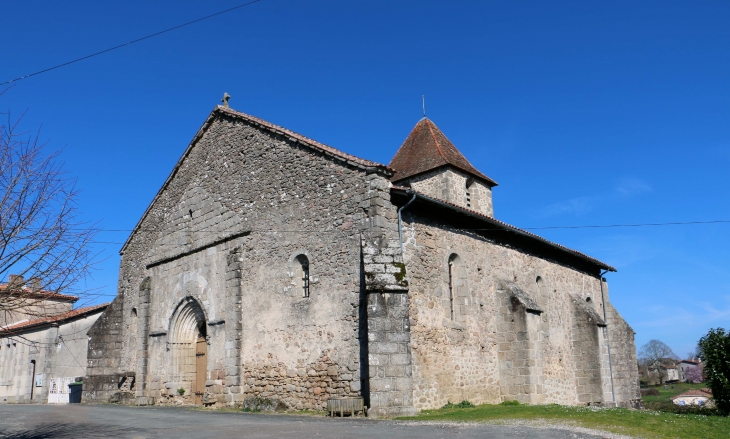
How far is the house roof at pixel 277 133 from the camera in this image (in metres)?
13.8

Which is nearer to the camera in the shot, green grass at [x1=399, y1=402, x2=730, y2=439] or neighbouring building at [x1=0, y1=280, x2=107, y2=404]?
green grass at [x1=399, y1=402, x2=730, y2=439]

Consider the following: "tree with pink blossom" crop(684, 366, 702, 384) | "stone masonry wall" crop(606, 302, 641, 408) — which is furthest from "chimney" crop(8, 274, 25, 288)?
"tree with pink blossom" crop(684, 366, 702, 384)

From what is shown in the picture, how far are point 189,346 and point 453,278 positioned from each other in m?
8.53

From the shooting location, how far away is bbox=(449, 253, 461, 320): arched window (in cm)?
1558

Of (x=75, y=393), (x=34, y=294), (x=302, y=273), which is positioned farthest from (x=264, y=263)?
(x=75, y=393)

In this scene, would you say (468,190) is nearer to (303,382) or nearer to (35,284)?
(303,382)

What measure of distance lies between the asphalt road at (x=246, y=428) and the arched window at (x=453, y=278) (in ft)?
15.3

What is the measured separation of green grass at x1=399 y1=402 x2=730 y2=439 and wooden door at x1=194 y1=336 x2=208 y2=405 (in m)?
7.64

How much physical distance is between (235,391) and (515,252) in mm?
9382

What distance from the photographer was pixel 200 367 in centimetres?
1825

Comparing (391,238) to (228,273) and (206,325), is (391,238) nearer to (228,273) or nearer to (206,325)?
(228,273)

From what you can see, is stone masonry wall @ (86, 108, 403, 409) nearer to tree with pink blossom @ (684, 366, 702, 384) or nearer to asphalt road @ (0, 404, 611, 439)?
asphalt road @ (0, 404, 611, 439)

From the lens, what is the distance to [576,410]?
12500 mm

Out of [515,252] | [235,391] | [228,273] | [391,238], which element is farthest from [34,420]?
[515,252]
